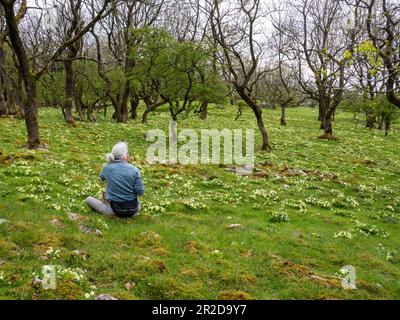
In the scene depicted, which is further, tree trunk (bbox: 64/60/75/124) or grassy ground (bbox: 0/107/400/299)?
tree trunk (bbox: 64/60/75/124)

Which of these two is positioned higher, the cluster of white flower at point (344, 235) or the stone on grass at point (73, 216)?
the stone on grass at point (73, 216)

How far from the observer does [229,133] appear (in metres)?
41.7

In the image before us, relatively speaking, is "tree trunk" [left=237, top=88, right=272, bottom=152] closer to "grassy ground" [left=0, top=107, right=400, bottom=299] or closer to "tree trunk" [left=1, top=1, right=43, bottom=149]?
"grassy ground" [left=0, top=107, right=400, bottom=299]

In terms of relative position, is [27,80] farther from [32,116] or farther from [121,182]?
[121,182]

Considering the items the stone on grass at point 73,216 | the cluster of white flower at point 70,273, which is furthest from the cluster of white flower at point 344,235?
the cluster of white flower at point 70,273

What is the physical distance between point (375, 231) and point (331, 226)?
155 centimetres

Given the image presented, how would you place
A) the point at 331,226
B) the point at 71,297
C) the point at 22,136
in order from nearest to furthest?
the point at 71,297, the point at 331,226, the point at 22,136

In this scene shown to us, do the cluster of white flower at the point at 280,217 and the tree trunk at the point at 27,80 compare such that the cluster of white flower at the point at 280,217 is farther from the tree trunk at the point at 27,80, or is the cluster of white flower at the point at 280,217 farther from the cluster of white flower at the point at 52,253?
the tree trunk at the point at 27,80

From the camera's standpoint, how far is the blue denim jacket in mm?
13203

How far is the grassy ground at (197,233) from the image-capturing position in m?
9.53

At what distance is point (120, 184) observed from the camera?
13.2 meters

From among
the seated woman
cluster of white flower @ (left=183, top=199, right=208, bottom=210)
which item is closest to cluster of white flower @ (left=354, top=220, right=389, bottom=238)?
cluster of white flower @ (left=183, top=199, right=208, bottom=210)

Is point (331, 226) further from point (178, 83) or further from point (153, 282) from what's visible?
point (178, 83)

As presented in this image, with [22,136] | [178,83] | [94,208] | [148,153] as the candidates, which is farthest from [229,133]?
[94,208]
